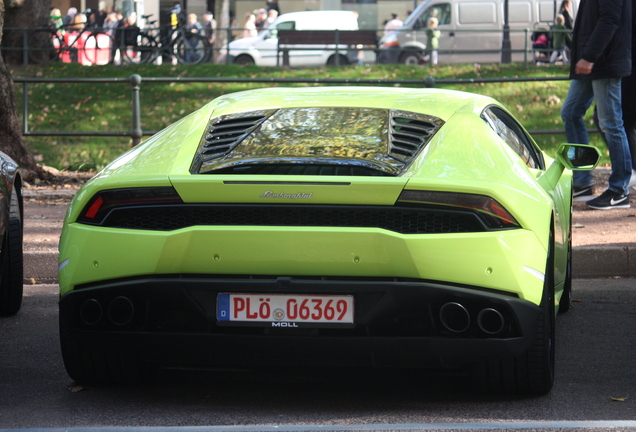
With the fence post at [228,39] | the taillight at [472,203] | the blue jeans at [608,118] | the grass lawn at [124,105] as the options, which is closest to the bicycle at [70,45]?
the grass lawn at [124,105]

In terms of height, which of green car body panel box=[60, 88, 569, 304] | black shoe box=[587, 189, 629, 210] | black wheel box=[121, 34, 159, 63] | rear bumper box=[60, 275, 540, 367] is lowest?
black shoe box=[587, 189, 629, 210]

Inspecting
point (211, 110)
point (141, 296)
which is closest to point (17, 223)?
point (211, 110)

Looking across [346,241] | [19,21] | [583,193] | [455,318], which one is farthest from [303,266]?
[19,21]

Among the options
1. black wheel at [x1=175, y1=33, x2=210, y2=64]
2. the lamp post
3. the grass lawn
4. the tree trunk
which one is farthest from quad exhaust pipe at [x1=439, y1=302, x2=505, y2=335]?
the lamp post

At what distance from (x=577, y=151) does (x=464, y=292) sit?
5.58 feet

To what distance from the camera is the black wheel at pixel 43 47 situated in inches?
885

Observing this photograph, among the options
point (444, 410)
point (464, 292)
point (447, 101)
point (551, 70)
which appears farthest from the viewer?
point (551, 70)

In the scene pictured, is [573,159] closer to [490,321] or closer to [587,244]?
[490,321]

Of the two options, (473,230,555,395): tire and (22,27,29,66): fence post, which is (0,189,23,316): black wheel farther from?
(22,27,29,66): fence post

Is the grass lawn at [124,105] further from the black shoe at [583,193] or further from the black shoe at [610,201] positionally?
the black shoe at [610,201]

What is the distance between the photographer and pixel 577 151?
5.27 meters

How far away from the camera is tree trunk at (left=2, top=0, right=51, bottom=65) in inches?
878

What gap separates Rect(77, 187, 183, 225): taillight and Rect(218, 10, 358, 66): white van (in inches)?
672

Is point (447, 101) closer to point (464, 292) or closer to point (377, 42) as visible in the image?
point (464, 292)
